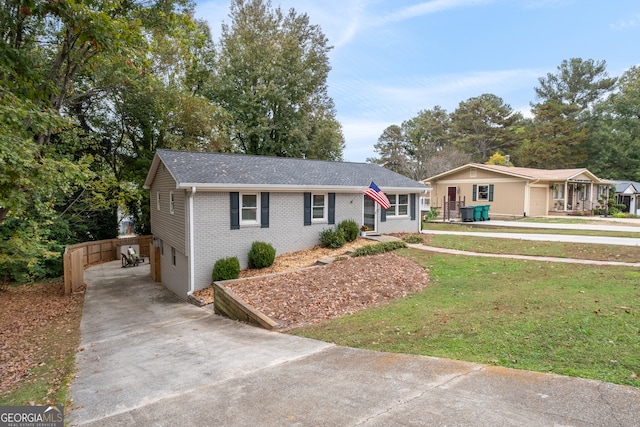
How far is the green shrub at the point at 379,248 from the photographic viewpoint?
1298 centimetres

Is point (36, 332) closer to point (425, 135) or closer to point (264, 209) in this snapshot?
point (264, 209)

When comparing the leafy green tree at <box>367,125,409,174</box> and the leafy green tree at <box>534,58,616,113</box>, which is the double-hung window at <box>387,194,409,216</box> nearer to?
the leafy green tree at <box>367,125,409,174</box>

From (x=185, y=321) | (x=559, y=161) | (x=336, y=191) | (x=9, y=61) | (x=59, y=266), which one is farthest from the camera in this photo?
(x=559, y=161)

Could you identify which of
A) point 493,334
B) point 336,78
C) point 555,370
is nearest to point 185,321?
point 493,334

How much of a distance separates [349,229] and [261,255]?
4.29m

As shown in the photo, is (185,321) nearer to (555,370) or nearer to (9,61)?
(9,61)

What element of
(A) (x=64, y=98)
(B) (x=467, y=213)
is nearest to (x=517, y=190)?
(B) (x=467, y=213)

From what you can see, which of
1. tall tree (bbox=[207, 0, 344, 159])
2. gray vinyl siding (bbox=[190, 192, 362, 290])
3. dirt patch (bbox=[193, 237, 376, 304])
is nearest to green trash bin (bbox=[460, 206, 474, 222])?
dirt patch (bbox=[193, 237, 376, 304])

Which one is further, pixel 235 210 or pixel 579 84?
pixel 579 84

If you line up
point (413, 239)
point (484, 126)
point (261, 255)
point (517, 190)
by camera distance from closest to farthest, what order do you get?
point (261, 255), point (413, 239), point (517, 190), point (484, 126)

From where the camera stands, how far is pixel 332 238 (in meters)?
14.4

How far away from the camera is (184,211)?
12.1 metres

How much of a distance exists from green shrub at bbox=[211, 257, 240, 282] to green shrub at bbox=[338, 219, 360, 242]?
491cm

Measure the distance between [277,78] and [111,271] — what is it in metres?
18.5
